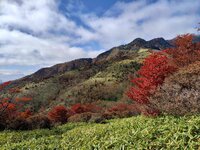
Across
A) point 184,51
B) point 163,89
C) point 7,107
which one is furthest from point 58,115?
point 163,89

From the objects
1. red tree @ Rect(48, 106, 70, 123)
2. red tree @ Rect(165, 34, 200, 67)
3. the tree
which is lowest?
red tree @ Rect(48, 106, 70, 123)

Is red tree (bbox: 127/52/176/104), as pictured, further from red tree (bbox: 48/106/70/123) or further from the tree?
red tree (bbox: 48/106/70/123)

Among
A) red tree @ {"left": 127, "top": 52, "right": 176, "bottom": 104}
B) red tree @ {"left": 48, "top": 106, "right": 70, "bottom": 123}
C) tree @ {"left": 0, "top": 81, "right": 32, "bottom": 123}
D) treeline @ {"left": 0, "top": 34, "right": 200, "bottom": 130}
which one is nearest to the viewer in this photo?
treeline @ {"left": 0, "top": 34, "right": 200, "bottom": 130}

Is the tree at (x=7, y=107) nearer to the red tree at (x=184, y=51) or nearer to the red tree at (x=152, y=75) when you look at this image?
the red tree at (x=152, y=75)

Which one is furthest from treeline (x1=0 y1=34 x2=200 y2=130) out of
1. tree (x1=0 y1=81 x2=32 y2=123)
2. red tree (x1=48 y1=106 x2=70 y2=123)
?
tree (x1=0 y1=81 x2=32 y2=123)

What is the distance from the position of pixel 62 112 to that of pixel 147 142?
38.2 metres

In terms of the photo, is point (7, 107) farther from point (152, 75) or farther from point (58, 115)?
point (152, 75)

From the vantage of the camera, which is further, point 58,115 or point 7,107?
point 7,107

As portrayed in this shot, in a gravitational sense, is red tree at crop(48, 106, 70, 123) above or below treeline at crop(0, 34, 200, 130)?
below

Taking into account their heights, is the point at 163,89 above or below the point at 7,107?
above

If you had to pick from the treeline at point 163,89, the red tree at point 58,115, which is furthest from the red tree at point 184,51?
the red tree at point 58,115

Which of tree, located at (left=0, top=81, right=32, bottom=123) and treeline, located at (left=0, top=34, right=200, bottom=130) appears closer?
treeline, located at (left=0, top=34, right=200, bottom=130)

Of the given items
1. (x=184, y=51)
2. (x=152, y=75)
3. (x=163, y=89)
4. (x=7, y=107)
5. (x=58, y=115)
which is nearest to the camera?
(x=163, y=89)

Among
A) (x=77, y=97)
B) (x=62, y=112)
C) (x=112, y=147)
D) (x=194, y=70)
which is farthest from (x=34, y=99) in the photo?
(x=112, y=147)
